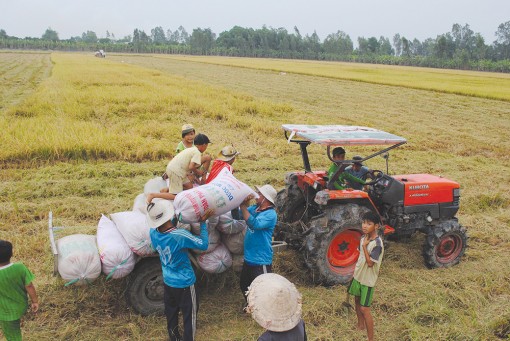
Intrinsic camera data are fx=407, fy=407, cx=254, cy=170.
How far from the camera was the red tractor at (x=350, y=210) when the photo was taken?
15.2ft

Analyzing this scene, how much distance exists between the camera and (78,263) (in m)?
3.75

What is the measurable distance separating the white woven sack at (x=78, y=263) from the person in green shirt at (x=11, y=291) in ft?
1.34

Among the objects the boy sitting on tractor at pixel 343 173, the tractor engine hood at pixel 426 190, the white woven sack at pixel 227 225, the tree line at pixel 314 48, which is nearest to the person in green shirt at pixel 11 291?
the white woven sack at pixel 227 225

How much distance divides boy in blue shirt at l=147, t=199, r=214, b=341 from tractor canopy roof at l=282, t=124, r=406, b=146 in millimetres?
1647

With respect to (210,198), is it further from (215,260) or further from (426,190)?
(426,190)

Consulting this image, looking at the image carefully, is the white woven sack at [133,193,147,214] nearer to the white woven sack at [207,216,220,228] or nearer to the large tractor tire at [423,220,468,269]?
the white woven sack at [207,216,220,228]

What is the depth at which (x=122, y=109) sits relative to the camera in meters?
14.7

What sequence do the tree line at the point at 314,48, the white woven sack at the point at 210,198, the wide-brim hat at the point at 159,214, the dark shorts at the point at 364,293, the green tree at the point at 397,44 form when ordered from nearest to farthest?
1. the wide-brim hat at the point at 159,214
2. the white woven sack at the point at 210,198
3. the dark shorts at the point at 364,293
4. the tree line at the point at 314,48
5. the green tree at the point at 397,44

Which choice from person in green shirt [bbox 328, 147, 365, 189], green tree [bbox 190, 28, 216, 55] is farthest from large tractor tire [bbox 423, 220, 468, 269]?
green tree [bbox 190, 28, 216, 55]

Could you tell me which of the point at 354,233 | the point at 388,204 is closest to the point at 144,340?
the point at 354,233

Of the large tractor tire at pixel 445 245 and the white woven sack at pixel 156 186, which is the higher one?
the white woven sack at pixel 156 186

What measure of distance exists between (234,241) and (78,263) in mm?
1519

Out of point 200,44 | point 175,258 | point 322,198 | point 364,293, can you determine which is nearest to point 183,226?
point 175,258

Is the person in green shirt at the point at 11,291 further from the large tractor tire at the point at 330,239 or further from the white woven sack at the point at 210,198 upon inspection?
the large tractor tire at the point at 330,239
